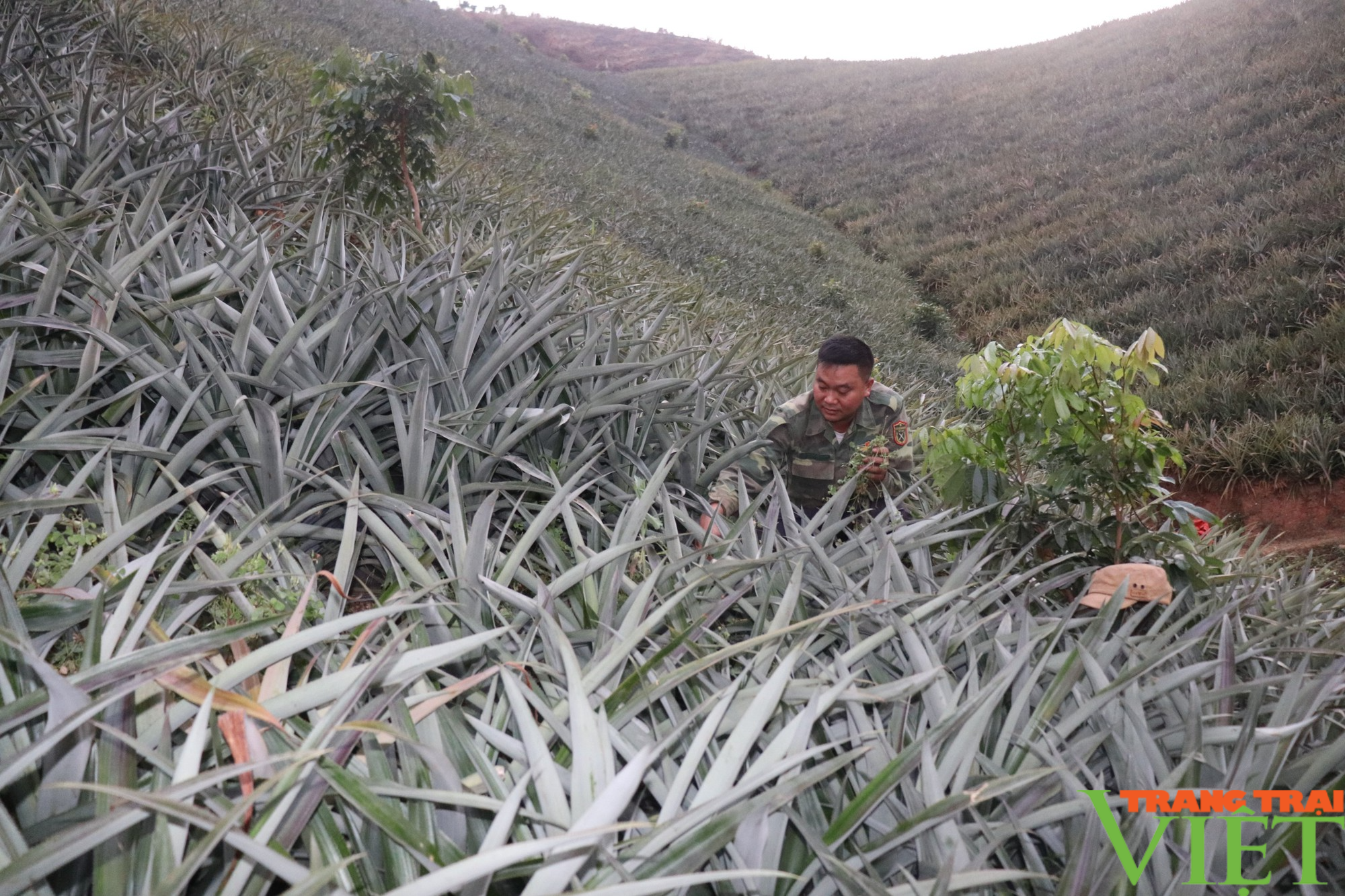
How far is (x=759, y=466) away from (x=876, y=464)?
0.51 meters

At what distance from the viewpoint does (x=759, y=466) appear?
3229mm

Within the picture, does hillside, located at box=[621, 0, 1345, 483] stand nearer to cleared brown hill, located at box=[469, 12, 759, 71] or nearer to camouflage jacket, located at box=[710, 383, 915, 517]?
camouflage jacket, located at box=[710, 383, 915, 517]

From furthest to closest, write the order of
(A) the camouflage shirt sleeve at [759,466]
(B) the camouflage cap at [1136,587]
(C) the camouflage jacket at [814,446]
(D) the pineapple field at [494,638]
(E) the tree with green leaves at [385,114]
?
(E) the tree with green leaves at [385,114], (C) the camouflage jacket at [814,446], (A) the camouflage shirt sleeve at [759,466], (B) the camouflage cap at [1136,587], (D) the pineapple field at [494,638]

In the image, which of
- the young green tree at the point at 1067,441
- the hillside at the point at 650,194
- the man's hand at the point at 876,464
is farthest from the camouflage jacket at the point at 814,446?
the hillside at the point at 650,194

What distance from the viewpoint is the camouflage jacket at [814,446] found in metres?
3.34

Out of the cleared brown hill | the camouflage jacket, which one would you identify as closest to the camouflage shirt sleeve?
the camouflage jacket

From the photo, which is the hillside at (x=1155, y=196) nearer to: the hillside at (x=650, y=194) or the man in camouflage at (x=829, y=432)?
the hillside at (x=650, y=194)

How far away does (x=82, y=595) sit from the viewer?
1587mm

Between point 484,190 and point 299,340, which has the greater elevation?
point 484,190

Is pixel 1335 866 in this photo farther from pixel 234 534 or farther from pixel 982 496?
pixel 234 534

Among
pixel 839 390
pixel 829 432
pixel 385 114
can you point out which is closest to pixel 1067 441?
pixel 839 390

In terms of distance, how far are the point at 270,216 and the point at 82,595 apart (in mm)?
2891

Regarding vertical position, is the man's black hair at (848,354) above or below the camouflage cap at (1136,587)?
above

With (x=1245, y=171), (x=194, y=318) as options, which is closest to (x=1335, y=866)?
(x=194, y=318)
